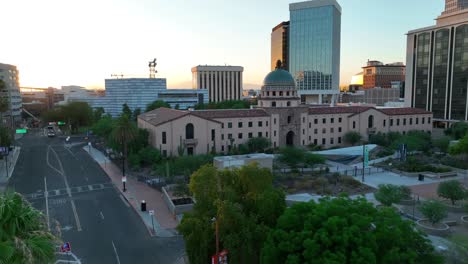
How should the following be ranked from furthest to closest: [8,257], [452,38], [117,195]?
[452,38] < [117,195] < [8,257]

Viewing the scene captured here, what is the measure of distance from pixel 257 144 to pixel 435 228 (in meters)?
36.9

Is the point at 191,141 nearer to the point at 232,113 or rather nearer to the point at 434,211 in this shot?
the point at 232,113

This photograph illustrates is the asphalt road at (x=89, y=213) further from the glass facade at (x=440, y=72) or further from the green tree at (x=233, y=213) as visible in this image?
the glass facade at (x=440, y=72)

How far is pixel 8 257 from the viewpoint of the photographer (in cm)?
926

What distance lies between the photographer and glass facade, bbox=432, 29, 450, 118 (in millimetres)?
95750

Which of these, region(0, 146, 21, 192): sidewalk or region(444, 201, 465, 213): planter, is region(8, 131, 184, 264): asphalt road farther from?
region(444, 201, 465, 213): planter

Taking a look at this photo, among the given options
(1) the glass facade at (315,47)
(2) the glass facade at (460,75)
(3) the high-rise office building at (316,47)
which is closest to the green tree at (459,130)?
(2) the glass facade at (460,75)

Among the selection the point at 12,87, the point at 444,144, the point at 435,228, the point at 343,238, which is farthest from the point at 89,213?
the point at 12,87

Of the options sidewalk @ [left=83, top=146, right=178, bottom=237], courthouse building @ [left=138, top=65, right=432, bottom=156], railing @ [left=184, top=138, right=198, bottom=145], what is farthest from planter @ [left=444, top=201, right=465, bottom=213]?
railing @ [left=184, top=138, right=198, bottom=145]

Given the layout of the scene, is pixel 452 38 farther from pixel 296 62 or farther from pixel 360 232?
pixel 360 232

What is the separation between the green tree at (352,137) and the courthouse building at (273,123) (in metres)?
1.67

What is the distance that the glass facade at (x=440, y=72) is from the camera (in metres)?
95.8

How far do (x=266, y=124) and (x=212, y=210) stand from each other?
1907 inches

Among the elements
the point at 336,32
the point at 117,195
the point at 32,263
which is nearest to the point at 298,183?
the point at 117,195
